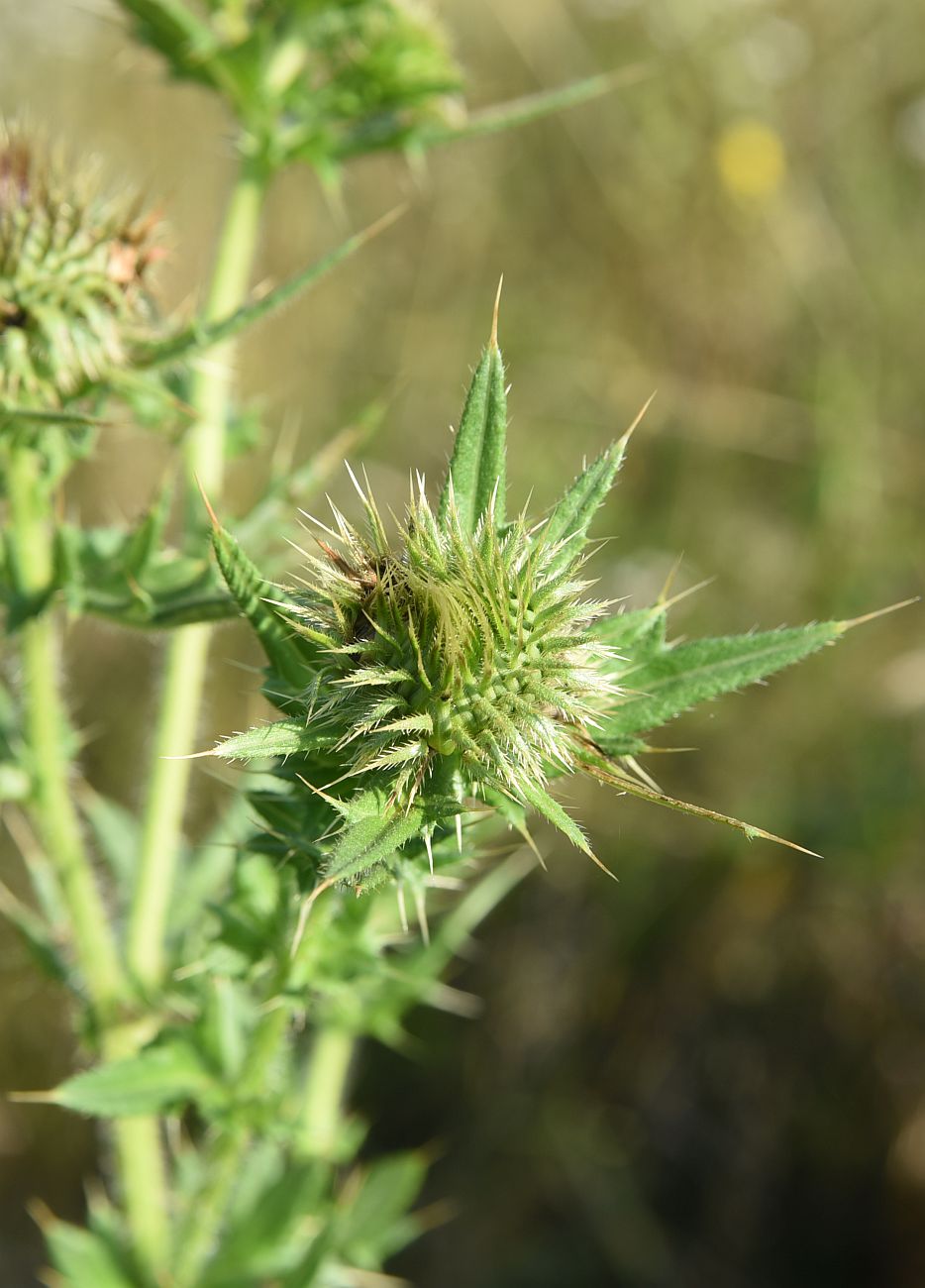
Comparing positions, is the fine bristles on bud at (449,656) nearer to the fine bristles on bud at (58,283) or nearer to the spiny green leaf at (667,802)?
the spiny green leaf at (667,802)

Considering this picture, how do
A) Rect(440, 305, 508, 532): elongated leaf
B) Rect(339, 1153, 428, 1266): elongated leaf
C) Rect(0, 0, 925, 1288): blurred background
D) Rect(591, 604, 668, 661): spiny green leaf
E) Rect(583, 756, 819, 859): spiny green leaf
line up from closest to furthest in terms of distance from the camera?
Rect(583, 756, 819, 859): spiny green leaf → Rect(440, 305, 508, 532): elongated leaf → Rect(591, 604, 668, 661): spiny green leaf → Rect(339, 1153, 428, 1266): elongated leaf → Rect(0, 0, 925, 1288): blurred background

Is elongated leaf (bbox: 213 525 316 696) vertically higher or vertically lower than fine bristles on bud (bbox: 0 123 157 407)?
lower

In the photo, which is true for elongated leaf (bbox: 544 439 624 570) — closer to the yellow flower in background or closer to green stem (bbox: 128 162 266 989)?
green stem (bbox: 128 162 266 989)

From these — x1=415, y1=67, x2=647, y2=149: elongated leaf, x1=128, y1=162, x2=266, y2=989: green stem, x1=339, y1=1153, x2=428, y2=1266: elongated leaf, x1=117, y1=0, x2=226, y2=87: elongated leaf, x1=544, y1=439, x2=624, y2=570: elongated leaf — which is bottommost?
x1=339, y1=1153, x2=428, y2=1266: elongated leaf

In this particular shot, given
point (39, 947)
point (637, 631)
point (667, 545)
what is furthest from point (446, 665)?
point (667, 545)

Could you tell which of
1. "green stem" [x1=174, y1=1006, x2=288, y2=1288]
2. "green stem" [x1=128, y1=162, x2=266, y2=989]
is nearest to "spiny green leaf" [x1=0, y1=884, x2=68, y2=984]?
"green stem" [x1=128, y1=162, x2=266, y2=989]

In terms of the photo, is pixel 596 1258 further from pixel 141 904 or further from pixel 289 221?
pixel 289 221
